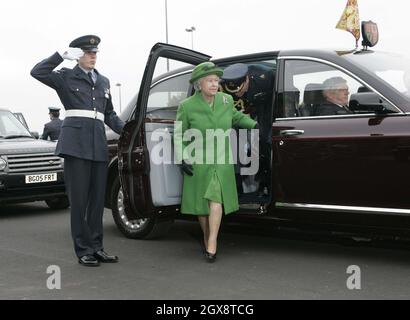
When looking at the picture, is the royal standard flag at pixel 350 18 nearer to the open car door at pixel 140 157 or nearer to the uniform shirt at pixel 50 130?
the open car door at pixel 140 157

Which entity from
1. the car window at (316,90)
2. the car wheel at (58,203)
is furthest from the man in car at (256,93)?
the car wheel at (58,203)

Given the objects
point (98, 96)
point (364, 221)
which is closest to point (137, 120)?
point (98, 96)

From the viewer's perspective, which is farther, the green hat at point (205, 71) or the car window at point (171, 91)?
the car window at point (171, 91)

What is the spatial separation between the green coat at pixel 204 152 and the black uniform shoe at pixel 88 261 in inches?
34.9

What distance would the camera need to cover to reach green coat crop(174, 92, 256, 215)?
510 cm

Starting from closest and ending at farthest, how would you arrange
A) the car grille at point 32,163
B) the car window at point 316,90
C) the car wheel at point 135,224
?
the car window at point 316,90 < the car wheel at point 135,224 < the car grille at point 32,163

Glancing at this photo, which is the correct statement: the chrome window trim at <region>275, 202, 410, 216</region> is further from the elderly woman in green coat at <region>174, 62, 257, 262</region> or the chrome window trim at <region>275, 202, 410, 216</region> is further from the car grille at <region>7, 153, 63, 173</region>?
the car grille at <region>7, 153, 63, 173</region>

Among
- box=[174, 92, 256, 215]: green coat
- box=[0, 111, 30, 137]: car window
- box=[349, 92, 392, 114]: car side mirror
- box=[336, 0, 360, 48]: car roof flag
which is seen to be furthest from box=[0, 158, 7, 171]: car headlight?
box=[349, 92, 392, 114]: car side mirror

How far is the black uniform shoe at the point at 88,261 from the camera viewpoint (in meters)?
5.01

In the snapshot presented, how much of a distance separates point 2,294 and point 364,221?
9.18 ft

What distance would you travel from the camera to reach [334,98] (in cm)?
502

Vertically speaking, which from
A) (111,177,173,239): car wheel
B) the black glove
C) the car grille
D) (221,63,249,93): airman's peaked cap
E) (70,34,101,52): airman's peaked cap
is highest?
(70,34,101,52): airman's peaked cap

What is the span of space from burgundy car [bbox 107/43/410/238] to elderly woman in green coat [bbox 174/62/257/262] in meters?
0.28

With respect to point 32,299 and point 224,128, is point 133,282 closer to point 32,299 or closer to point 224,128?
point 32,299
